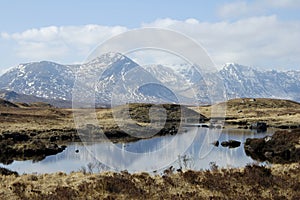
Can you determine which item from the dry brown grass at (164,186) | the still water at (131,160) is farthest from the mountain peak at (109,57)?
the still water at (131,160)

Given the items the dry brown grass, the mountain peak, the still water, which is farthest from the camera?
the still water

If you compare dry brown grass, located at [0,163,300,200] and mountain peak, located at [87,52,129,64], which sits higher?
mountain peak, located at [87,52,129,64]

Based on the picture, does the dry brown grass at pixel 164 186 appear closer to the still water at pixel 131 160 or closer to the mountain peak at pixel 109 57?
the mountain peak at pixel 109 57

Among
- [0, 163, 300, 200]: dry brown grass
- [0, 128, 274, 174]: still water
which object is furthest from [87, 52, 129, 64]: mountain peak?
[0, 128, 274, 174]: still water

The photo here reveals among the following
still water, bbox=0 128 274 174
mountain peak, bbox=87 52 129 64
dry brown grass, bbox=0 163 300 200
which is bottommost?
still water, bbox=0 128 274 174

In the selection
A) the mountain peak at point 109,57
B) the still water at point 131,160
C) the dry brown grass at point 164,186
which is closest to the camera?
the dry brown grass at point 164,186

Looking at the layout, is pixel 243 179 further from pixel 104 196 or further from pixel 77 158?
pixel 77 158

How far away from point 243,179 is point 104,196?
7.49m

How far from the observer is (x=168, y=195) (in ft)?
62.9

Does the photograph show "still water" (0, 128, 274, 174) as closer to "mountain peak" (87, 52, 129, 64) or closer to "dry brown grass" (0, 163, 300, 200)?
"mountain peak" (87, 52, 129, 64)

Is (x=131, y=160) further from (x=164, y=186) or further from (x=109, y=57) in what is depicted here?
(x=164, y=186)

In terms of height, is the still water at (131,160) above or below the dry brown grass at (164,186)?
below

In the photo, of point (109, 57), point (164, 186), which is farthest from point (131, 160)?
point (164, 186)

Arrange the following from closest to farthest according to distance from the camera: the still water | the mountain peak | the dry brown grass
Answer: the dry brown grass < the mountain peak < the still water
